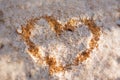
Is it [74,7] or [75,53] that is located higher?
[74,7]

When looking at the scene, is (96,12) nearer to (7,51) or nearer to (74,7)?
(74,7)

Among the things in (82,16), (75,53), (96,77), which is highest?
(82,16)

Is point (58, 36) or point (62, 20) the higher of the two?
point (62, 20)

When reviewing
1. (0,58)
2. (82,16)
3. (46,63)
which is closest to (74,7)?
(82,16)
